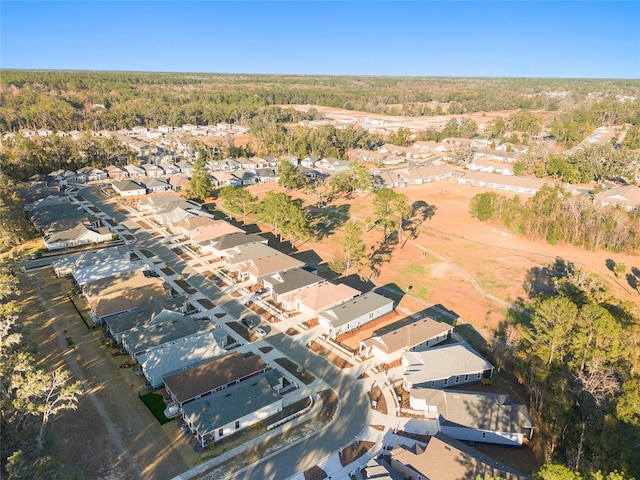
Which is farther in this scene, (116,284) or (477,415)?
(116,284)

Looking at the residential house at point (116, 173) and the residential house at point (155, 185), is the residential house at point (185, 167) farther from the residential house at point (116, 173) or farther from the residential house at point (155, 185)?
the residential house at point (155, 185)

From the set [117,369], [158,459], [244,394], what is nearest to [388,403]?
[244,394]

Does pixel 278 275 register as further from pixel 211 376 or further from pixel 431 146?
pixel 431 146

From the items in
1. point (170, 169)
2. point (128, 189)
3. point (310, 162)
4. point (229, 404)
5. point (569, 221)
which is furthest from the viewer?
point (310, 162)

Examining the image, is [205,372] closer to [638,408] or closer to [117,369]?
[117,369]

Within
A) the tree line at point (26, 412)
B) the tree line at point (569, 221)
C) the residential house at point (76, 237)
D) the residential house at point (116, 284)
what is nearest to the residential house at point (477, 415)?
the tree line at point (26, 412)

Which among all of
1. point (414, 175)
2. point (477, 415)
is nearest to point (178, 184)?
point (414, 175)

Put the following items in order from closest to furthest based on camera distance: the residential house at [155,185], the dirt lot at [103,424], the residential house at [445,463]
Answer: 1. the residential house at [445,463]
2. the dirt lot at [103,424]
3. the residential house at [155,185]
